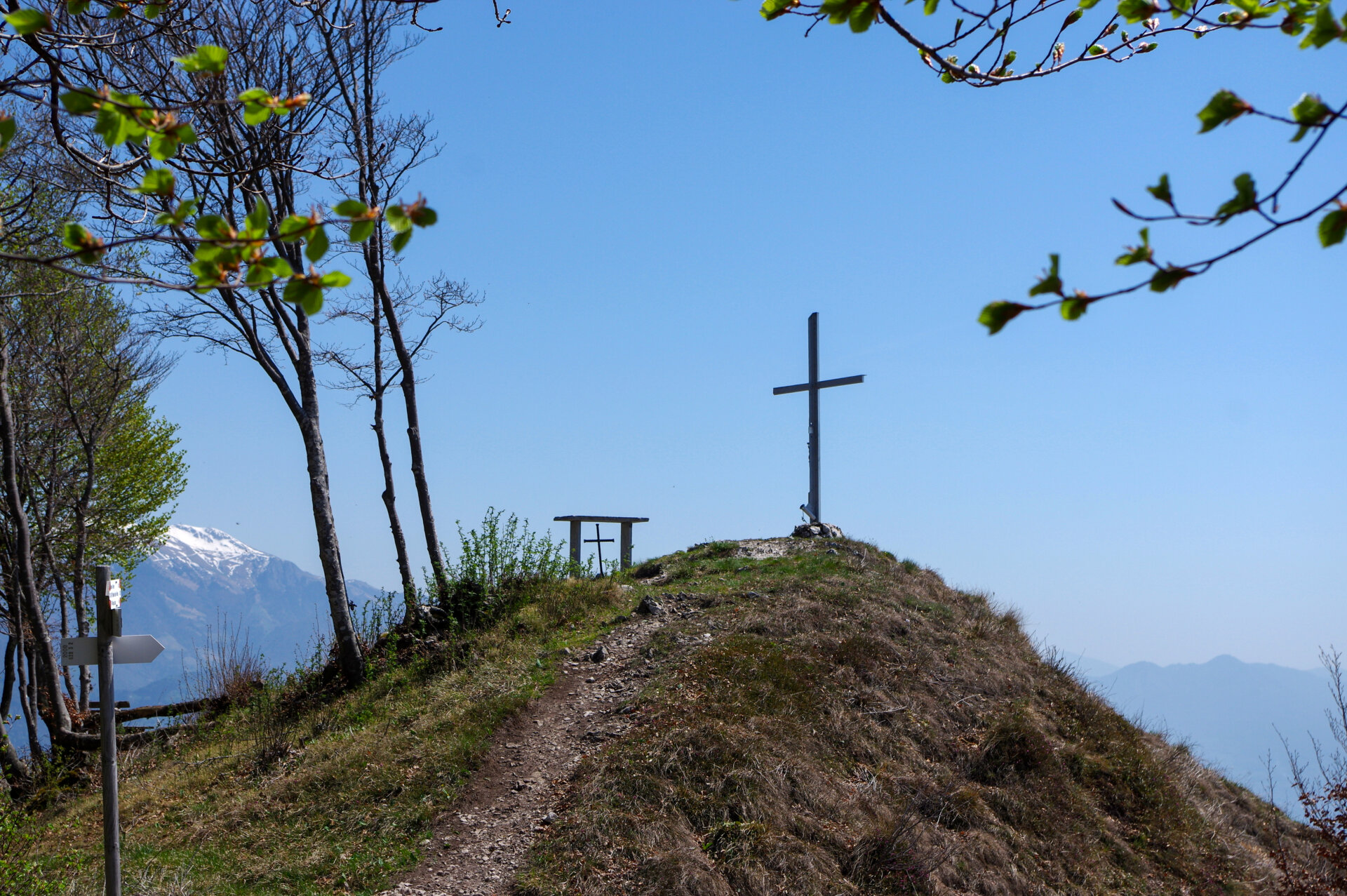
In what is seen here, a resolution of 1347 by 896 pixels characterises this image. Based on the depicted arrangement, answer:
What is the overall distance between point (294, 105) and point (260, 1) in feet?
33.7

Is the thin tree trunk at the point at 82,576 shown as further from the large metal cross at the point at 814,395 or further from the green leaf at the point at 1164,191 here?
the green leaf at the point at 1164,191

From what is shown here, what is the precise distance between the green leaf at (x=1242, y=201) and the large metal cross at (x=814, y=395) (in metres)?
14.4

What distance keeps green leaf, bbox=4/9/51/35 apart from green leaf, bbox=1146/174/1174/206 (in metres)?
2.74

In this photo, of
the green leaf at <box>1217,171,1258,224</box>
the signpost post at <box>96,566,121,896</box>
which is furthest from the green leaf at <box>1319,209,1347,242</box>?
the signpost post at <box>96,566,121,896</box>

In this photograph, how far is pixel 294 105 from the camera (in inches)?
90.7

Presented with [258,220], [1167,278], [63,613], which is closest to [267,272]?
[258,220]

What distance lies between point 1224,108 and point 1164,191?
259 mm

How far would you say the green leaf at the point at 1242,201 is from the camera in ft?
6.15

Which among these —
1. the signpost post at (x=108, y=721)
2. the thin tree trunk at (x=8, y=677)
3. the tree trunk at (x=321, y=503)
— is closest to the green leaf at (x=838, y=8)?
the signpost post at (x=108, y=721)

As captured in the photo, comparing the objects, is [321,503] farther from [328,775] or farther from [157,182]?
[157,182]

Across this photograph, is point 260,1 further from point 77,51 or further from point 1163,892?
point 1163,892

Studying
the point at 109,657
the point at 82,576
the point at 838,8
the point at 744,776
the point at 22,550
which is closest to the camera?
the point at 838,8

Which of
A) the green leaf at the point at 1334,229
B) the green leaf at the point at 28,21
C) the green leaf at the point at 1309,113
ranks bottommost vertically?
the green leaf at the point at 1334,229

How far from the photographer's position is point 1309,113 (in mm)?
1858
